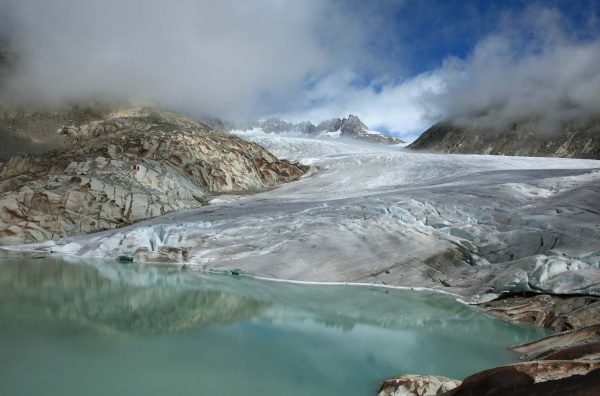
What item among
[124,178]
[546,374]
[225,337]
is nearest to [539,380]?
[546,374]

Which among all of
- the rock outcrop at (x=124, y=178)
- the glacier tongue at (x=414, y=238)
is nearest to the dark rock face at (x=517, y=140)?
the rock outcrop at (x=124, y=178)

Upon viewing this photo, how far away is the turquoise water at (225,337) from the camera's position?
6.19m

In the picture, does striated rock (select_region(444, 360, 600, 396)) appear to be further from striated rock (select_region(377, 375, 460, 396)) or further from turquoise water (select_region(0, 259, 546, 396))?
turquoise water (select_region(0, 259, 546, 396))

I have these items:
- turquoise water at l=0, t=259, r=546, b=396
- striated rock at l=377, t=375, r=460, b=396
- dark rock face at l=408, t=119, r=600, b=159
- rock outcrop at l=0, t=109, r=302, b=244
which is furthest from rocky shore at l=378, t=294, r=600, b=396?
dark rock face at l=408, t=119, r=600, b=159

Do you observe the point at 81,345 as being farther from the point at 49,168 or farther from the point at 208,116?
the point at 208,116

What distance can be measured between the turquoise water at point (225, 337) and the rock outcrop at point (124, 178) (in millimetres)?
8191

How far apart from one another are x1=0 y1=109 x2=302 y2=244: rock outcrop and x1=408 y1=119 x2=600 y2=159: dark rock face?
60.1 metres

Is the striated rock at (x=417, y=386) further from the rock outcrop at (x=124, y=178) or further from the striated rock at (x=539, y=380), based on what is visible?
the rock outcrop at (x=124, y=178)

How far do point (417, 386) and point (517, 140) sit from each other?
95342 millimetres

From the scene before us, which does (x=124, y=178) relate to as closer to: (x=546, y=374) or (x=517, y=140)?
(x=546, y=374)

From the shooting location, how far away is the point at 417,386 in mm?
5559

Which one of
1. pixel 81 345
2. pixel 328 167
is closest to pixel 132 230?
pixel 81 345

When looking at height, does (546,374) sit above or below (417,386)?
above

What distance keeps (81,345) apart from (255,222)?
11.2 metres
